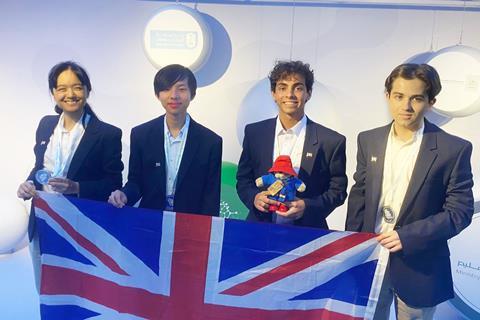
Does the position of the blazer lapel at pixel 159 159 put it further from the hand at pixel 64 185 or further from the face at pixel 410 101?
the face at pixel 410 101

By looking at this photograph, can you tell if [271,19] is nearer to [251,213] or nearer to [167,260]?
[251,213]

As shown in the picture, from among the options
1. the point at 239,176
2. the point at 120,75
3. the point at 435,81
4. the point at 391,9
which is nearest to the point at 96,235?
the point at 239,176

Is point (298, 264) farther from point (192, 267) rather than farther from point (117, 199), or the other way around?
point (117, 199)

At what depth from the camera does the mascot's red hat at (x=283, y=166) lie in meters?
2.02

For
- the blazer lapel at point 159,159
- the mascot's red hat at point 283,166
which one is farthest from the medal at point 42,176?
the mascot's red hat at point 283,166

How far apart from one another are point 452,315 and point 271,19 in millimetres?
1978

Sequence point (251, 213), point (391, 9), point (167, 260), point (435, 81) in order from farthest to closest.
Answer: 1. point (391, 9)
2. point (251, 213)
3. point (167, 260)
4. point (435, 81)

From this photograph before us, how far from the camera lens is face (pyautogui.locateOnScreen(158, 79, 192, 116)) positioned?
93.0 inches

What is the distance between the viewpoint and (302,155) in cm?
220

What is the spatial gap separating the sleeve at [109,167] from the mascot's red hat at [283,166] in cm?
84

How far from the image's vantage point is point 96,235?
2.22m

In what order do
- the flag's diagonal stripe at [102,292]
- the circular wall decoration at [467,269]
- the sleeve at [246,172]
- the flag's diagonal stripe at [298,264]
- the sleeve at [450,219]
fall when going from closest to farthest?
the sleeve at [450,219]
the flag's diagonal stripe at [298,264]
the flag's diagonal stripe at [102,292]
the sleeve at [246,172]
the circular wall decoration at [467,269]

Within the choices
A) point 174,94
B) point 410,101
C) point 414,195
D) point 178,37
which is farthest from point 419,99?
point 178,37

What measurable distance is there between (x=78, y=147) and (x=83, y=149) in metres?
0.03
